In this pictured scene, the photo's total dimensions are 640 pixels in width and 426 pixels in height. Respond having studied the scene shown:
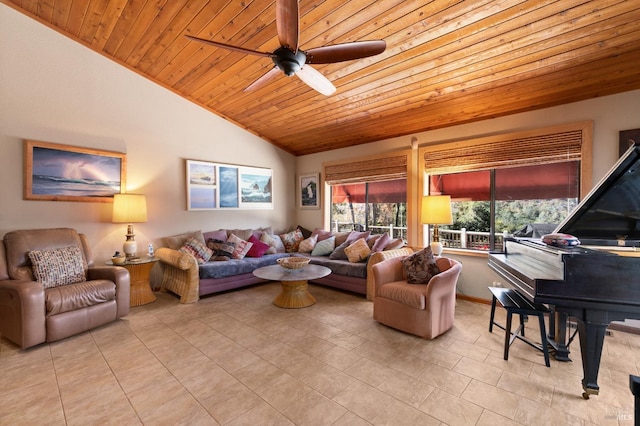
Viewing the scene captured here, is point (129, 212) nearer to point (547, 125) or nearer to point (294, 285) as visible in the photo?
point (294, 285)

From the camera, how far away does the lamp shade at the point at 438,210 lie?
3.78 metres

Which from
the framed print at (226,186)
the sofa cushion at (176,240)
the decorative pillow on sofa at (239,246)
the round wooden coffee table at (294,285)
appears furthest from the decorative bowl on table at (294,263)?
the framed print at (226,186)

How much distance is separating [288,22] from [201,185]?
12.0ft

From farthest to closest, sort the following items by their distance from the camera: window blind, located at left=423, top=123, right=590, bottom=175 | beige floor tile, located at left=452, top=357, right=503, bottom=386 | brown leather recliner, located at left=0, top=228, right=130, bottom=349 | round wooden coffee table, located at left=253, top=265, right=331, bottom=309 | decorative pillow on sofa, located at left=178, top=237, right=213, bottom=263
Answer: decorative pillow on sofa, located at left=178, top=237, right=213, bottom=263, round wooden coffee table, located at left=253, top=265, right=331, bottom=309, window blind, located at left=423, top=123, right=590, bottom=175, brown leather recliner, located at left=0, top=228, right=130, bottom=349, beige floor tile, located at left=452, top=357, right=503, bottom=386

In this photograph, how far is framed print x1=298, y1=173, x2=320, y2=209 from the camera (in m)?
6.14

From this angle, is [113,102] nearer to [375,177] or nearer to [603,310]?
[375,177]

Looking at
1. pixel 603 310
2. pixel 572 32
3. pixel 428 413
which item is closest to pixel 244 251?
pixel 428 413

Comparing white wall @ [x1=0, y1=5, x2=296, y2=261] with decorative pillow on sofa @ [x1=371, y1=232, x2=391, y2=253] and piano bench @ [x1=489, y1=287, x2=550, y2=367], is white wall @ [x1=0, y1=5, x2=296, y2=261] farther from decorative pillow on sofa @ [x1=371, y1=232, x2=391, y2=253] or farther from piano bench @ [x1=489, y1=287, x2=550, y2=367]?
piano bench @ [x1=489, y1=287, x2=550, y2=367]

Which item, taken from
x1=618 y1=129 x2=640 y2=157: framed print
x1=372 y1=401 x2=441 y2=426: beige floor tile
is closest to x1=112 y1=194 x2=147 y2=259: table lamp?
x1=372 y1=401 x2=441 y2=426: beige floor tile

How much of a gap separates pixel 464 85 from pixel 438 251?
207 cm

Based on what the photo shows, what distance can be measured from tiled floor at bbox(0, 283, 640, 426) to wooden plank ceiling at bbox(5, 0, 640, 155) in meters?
2.66

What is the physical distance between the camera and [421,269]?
3.12m

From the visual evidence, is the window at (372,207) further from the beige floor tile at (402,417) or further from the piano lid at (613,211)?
the beige floor tile at (402,417)

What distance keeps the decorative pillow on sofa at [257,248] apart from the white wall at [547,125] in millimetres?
2540
